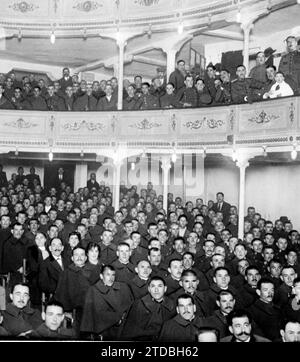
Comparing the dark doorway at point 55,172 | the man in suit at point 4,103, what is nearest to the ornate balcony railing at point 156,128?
the man in suit at point 4,103

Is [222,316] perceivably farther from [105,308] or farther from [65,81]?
[65,81]

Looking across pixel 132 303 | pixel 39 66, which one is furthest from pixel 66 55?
pixel 132 303

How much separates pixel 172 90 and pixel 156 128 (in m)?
1.14

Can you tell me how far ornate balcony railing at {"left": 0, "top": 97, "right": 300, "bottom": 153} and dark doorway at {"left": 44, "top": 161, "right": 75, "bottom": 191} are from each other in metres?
5.17

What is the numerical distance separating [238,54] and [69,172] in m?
8.33

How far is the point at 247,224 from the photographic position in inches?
522

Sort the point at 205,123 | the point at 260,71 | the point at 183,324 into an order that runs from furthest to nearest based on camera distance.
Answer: the point at 205,123, the point at 260,71, the point at 183,324

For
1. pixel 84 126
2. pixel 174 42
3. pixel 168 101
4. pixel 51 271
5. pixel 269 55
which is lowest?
pixel 51 271

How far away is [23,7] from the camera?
1717 centimetres

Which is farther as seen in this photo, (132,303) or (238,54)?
(238,54)

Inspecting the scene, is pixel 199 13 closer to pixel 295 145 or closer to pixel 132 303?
pixel 295 145

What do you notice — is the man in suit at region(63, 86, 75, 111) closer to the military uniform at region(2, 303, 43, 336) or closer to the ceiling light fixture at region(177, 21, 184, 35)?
the ceiling light fixture at region(177, 21, 184, 35)

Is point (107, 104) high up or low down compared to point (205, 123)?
up

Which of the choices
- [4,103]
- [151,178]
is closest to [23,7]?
[4,103]
